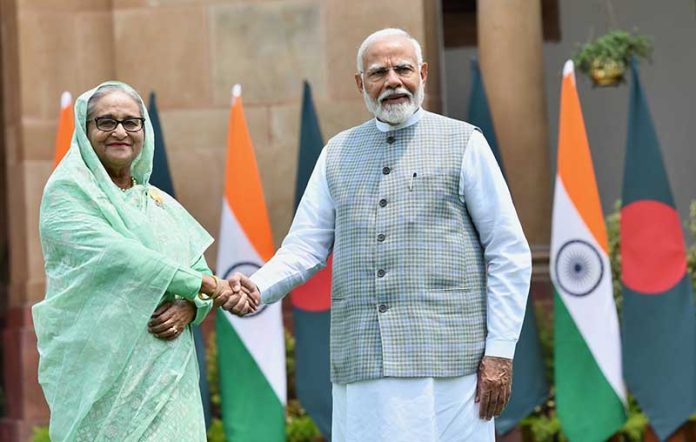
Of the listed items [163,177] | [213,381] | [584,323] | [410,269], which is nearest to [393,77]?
[410,269]

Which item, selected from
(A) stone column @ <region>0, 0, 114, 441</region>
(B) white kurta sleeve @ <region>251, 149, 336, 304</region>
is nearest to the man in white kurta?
(B) white kurta sleeve @ <region>251, 149, 336, 304</region>

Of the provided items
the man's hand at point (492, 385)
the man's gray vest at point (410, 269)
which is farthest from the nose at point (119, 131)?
the man's hand at point (492, 385)

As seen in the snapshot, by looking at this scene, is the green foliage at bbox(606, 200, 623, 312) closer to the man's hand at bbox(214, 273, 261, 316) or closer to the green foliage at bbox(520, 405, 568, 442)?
the green foliage at bbox(520, 405, 568, 442)

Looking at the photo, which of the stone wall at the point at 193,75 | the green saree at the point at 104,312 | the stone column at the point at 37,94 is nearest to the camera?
the green saree at the point at 104,312

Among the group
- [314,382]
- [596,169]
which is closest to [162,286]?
[314,382]

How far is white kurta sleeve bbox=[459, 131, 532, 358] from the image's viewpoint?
498 cm

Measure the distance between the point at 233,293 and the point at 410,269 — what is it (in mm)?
605

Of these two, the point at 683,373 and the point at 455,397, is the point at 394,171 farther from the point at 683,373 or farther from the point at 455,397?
the point at 683,373

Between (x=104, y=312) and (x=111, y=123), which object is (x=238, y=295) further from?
(x=111, y=123)

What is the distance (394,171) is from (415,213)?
166mm

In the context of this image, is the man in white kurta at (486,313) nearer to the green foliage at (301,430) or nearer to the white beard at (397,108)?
the white beard at (397,108)

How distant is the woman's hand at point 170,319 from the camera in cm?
511

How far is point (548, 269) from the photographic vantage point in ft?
29.7

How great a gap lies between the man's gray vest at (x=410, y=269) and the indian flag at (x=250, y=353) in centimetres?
316
